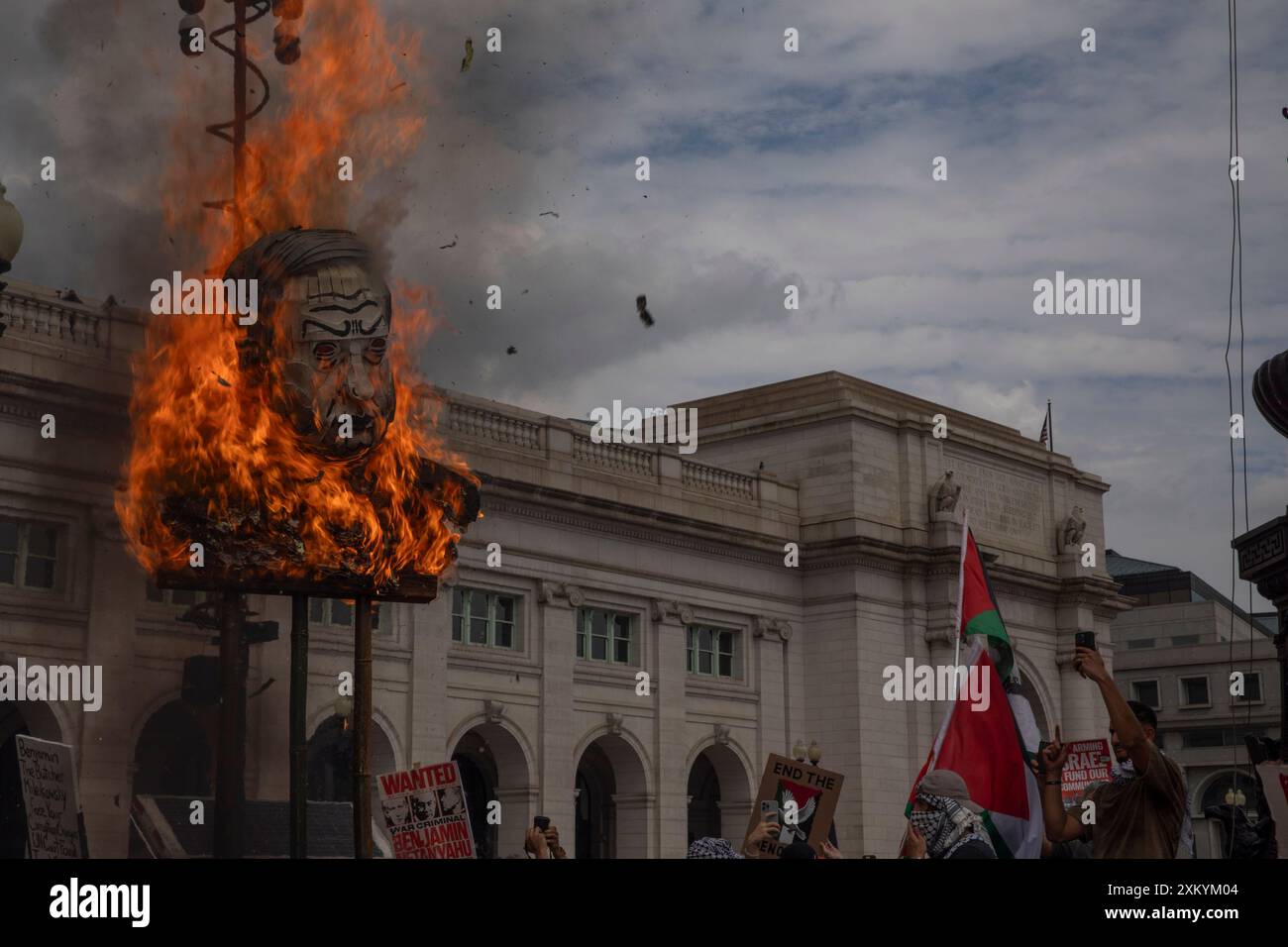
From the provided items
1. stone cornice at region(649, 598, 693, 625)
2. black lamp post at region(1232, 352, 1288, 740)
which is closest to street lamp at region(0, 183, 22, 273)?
black lamp post at region(1232, 352, 1288, 740)

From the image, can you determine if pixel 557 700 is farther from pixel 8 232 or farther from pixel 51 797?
pixel 51 797

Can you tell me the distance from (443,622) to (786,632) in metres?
12.5

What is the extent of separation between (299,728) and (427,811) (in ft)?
8.83

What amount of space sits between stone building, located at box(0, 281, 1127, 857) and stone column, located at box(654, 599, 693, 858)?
75 millimetres

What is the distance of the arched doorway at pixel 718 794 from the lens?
43.6 m

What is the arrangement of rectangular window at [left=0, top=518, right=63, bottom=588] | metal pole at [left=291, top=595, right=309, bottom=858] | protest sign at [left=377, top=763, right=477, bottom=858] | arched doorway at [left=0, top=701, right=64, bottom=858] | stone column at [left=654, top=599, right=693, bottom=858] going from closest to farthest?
metal pole at [left=291, top=595, right=309, bottom=858]
protest sign at [left=377, top=763, right=477, bottom=858]
arched doorway at [left=0, top=701, right=64, bottom=858]
rectangular window at [left=0, top=518, right=63, bottom=588]
stone column at [left=654, top=599, right=693, bottom=858]

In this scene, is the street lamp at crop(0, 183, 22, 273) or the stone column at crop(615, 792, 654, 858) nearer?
the street lamp at crop(0, 183, 22, 273)

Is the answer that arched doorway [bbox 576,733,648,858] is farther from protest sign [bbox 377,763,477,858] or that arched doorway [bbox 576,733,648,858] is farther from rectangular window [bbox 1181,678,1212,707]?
rectangular window [bbox 1181,678,1212,707]

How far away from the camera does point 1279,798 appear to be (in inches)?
299

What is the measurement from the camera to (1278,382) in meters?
15.9

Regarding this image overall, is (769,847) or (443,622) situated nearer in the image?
(769,847)

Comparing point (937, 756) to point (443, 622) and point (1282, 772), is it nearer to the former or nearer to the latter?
point (1282, 772)

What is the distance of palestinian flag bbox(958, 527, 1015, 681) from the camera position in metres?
13.1
